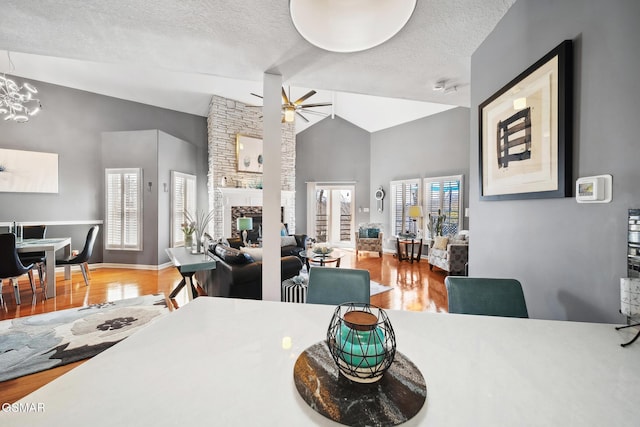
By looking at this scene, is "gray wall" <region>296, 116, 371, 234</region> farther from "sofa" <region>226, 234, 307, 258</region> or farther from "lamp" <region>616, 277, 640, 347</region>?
"lamp" <region>616, 277, 640, 347</region>

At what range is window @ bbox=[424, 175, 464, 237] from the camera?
5.79 meters

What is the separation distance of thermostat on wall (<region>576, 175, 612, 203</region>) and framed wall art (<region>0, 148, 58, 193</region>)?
7.10m

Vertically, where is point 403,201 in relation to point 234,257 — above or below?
above

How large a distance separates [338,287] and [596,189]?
3.94ft

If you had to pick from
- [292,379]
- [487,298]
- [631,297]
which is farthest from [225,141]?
[631,297]

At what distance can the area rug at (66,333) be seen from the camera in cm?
206

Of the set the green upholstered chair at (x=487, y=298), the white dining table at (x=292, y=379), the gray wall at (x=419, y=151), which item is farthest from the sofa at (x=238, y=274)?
the gray wall at (x=419, y=151)

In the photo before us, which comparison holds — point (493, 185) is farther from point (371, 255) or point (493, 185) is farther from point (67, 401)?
point (371, 255)

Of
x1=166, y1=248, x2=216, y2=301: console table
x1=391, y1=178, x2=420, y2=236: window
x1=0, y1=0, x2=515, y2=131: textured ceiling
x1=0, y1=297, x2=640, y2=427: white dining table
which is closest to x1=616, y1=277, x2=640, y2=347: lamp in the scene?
x1=0, y1=297, x2=640, y2=427: white dining table

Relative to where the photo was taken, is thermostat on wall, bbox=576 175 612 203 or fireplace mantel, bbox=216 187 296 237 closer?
thermostat on wall, bbox=576 175 612 203

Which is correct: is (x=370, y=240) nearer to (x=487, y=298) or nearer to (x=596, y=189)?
(x=487, y=298)

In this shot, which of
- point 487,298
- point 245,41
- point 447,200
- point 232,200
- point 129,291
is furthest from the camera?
point 232,200

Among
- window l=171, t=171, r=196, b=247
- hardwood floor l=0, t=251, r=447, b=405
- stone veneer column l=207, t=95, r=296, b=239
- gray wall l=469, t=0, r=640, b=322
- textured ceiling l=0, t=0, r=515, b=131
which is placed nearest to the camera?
gray wall l=469, t=0, r=640, b=322

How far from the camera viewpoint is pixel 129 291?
12.5 ft
